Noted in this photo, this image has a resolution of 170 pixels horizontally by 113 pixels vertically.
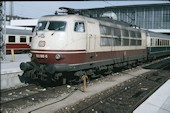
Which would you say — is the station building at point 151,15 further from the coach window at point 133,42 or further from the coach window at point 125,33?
the coach window at point 125,33

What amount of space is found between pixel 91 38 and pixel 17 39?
19.2 metres

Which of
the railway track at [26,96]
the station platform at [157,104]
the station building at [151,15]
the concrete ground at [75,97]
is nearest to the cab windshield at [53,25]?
the railway track at [26,96]

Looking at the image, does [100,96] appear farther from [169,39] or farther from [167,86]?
[169,39]

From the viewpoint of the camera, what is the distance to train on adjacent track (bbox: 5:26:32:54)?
3025 centimetres

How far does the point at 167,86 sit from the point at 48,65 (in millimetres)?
5526

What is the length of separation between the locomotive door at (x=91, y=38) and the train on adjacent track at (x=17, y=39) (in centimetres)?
1789

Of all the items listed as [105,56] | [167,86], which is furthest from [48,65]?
[167,86]

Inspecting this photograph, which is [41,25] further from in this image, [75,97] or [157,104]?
[157,104]

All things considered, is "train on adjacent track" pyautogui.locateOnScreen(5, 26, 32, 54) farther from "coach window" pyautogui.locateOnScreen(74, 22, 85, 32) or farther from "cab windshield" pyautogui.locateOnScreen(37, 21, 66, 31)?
"coach window" pyautogui.locateOnScreen(74, 22, 85, 32)

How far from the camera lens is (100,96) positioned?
11.5m

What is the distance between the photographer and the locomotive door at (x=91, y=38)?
13564 mm

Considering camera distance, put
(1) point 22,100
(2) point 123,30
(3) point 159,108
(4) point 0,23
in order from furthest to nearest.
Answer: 1. (4) point 0,23
2. (2) point 123,30
3. (1) point 22,100
4. (3) point 159,108

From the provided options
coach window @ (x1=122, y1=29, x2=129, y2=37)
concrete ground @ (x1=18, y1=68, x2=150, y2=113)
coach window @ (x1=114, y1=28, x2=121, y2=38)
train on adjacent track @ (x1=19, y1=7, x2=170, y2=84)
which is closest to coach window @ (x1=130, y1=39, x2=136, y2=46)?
coach window @ (x1=122, y1=29, x2=129, y2=37)

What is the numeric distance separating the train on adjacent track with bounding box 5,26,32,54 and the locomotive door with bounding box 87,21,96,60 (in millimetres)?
17890
